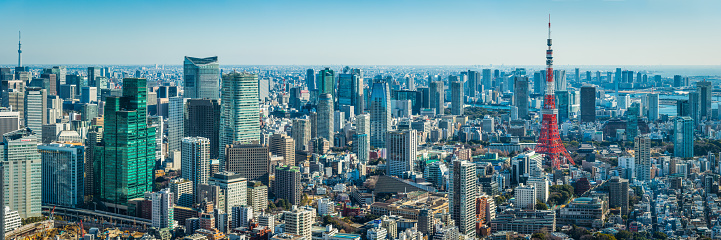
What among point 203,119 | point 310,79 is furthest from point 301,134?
point 310,79

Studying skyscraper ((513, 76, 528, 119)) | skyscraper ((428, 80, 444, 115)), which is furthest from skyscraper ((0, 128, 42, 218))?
skyscraper ((513, 76, 528, 119))

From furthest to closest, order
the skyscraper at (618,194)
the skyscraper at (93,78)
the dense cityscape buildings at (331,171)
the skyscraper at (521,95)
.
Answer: the skyscraper at (521,95)
the skyscraper at (93,78)
the skyscraper at (618,194)
the dense cityscape buildings at (331,171)

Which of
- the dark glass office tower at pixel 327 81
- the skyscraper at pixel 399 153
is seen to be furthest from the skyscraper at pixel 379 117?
the dark glass office tower at pixel 327 81

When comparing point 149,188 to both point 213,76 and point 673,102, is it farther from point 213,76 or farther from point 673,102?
point 673,102

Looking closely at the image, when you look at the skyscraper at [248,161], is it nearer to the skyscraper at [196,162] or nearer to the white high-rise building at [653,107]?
the skyscraper at [196,162]

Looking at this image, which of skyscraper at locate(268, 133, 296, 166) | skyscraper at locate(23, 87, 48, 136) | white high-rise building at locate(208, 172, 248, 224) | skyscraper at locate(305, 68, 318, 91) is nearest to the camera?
white high-rise building at locate(208, 172, 248, 224)

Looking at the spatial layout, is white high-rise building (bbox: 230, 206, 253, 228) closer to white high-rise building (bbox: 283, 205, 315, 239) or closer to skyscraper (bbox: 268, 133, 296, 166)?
white high-rise building (bbox: 283, 205, 315, 239)

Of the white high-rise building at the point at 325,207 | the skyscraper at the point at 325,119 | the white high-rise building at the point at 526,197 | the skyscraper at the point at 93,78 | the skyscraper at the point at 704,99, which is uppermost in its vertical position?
the skyscraper at the point at 93,78
